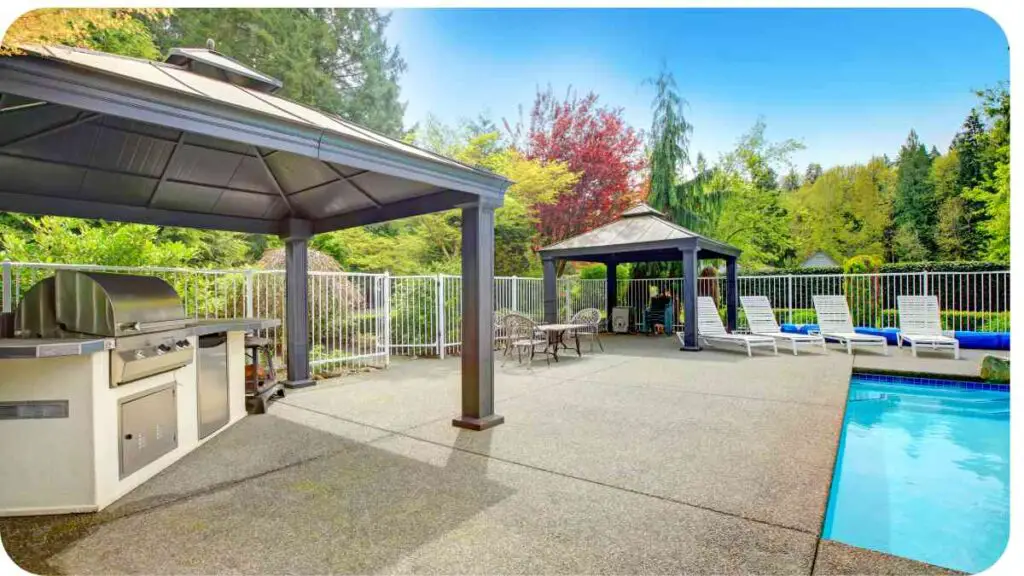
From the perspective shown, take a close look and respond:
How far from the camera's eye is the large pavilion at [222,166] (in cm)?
259

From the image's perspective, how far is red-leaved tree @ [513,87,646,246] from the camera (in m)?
18.3

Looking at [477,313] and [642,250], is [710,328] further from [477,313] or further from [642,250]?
[477,313]

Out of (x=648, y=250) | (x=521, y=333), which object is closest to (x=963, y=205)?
(x=648, y=250)

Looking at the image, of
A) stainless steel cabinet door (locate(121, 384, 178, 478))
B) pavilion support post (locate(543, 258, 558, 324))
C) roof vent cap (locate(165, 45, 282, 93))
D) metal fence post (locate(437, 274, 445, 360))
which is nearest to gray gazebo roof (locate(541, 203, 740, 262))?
pavilion support post (locate(543, 258, 558, 324))

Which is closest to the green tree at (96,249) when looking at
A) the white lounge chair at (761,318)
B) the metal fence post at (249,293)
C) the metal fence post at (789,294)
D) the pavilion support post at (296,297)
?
the metal fence post at (249,293)

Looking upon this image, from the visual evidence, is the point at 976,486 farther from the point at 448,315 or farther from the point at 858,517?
the point at 448,315

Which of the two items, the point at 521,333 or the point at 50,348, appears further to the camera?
the point at 521,333

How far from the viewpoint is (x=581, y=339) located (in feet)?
41.2

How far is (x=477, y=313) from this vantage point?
14.6ft

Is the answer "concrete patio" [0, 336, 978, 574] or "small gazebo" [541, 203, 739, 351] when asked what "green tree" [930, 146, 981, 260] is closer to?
"small gazebo" [541, 203, 739, 351]

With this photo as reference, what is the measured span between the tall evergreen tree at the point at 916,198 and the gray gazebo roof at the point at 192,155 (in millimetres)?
28621

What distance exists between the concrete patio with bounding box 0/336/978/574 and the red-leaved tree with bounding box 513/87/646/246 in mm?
13188

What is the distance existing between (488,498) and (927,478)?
3.79m
